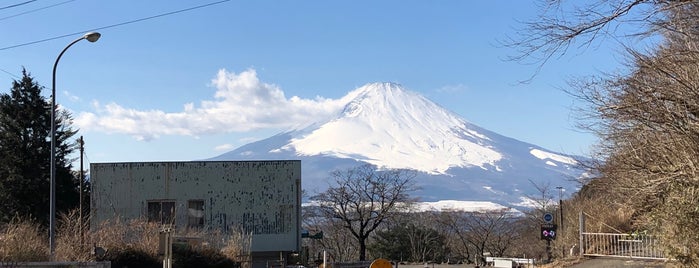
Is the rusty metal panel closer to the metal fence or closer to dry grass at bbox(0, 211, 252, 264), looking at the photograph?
dry grass at bbox(0, 211, 252, 264)

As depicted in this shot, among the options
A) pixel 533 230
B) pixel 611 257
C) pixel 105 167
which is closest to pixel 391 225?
pixel 533 230

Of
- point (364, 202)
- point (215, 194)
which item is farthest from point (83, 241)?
point (364, 202)

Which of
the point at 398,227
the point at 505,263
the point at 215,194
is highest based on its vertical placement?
the point at 215,194

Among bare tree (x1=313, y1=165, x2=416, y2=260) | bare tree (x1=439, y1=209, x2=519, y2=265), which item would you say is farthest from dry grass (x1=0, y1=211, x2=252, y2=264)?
bare tree (x1=439, y1=209, x2=519, y2=265)

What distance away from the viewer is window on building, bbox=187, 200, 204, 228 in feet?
135

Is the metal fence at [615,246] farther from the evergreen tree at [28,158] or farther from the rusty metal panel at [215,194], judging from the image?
the evergreen tree at [28,158]

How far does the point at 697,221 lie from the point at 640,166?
10.8 feet

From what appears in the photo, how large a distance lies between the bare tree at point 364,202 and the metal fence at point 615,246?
2958cm

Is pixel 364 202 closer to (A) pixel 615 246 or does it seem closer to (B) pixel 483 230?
(B) pixel 483 230

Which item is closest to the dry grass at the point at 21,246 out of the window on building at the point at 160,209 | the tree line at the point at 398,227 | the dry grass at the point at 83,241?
the dry grass at the point at 83,241

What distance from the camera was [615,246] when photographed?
24781mm

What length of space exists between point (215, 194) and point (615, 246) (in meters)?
24.6

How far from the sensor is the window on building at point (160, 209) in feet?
135

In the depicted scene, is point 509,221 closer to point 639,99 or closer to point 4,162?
point 4,162
